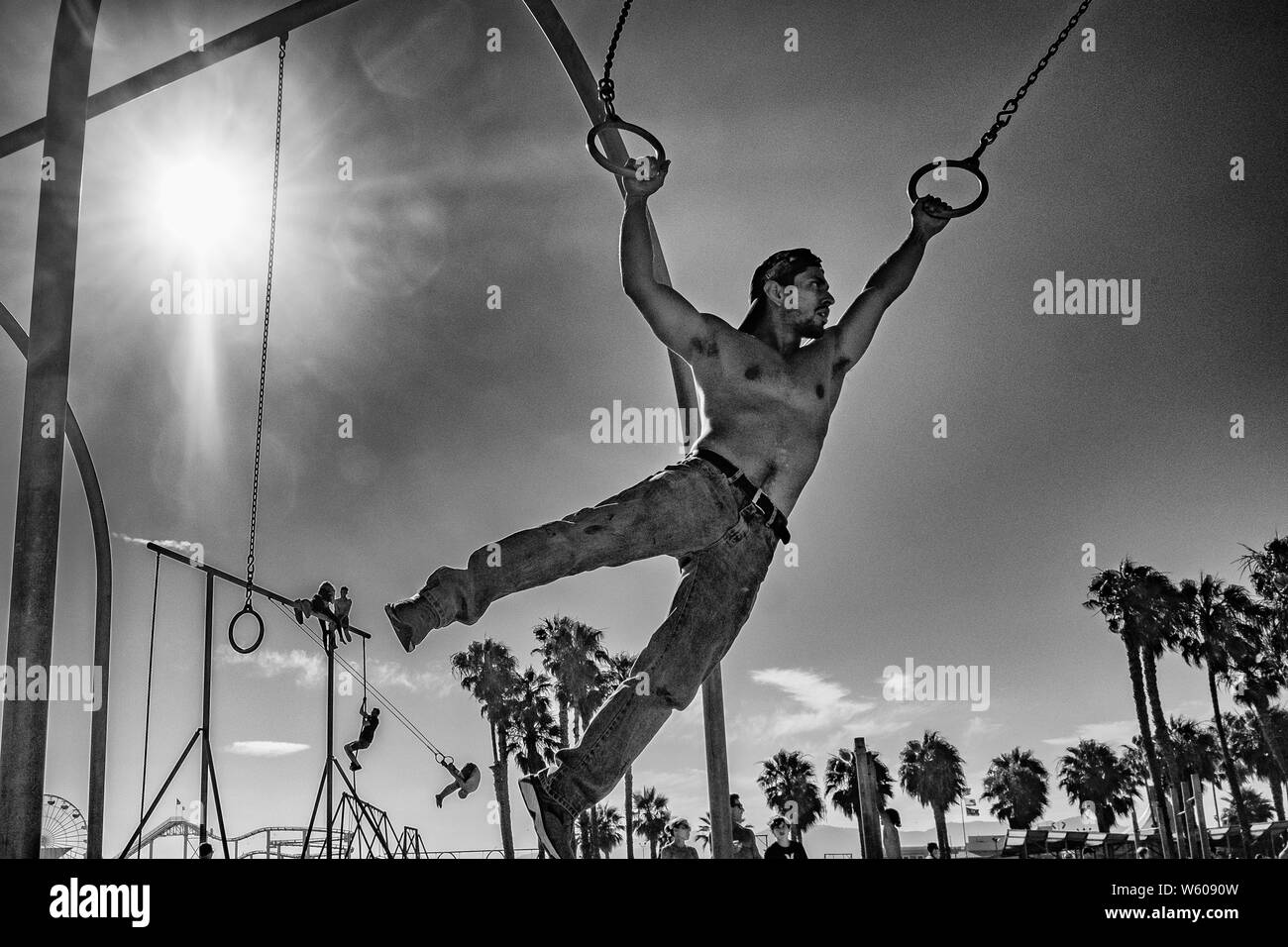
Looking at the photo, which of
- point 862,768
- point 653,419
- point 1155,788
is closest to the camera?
Result: point 862,768

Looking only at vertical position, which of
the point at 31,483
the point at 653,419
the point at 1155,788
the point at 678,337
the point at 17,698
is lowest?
the point at 1155,788

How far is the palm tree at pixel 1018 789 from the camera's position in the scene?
245 feet

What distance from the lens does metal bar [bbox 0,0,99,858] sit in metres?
3.98

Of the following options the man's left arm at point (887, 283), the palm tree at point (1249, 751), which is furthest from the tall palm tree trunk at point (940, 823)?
the man's left arm at point (887, 283)

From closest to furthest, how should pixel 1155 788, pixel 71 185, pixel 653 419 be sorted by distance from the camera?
pixel 71 185
pixel 653 419
pixel 1155 788

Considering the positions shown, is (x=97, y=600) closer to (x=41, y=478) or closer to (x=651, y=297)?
(x=41, y=478)

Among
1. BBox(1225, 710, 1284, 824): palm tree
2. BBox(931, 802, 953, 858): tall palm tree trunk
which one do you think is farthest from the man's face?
BBox(1225, 710, 1284, 824): palm tree

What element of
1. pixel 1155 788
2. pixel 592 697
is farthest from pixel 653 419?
pixel 592 697

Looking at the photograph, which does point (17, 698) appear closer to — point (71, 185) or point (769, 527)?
point (71, 185)

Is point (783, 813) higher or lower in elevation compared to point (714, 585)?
lower
